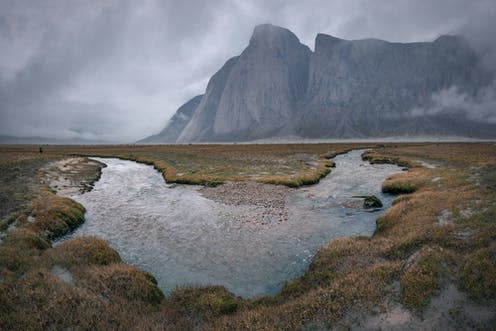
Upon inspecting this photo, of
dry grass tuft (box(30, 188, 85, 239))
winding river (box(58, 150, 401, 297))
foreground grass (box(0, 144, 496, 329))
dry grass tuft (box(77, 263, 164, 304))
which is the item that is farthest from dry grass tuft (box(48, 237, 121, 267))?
dry grass tuft (box(30, 188, 85, 239))

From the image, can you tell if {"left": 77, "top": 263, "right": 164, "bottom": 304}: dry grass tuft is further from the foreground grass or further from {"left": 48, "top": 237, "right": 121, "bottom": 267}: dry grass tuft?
{"left": 48, "top": 237, "right": 121, "bottom": 267}: dry grass tuft

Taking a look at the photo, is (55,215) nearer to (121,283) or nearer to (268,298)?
(121,283)

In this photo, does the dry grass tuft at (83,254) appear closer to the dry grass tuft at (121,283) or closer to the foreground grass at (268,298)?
the foreground grass at (268,298)

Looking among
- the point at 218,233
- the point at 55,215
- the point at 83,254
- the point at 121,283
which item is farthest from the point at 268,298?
the point at 55,215

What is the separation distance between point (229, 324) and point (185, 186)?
31.7 m

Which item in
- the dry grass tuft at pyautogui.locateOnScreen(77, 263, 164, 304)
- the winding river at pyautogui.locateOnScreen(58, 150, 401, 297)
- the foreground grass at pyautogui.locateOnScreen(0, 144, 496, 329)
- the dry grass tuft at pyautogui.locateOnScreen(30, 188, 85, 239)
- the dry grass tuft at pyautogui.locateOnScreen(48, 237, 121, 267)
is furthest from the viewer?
the dry grass tuft at pyautogui.locateOnScreen(30, 188, 85, 239)

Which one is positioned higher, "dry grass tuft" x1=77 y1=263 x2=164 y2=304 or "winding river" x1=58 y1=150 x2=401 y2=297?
"dry grass tuft" x1=77 y1=263 x2=164 y2=304

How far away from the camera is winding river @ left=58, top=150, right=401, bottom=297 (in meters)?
14.7

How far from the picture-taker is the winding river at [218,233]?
1467cm

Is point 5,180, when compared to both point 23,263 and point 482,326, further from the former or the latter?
point 482,326

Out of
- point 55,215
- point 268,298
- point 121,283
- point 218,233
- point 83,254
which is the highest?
point 55,215

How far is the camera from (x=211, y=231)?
2119cm

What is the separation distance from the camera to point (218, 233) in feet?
67.7

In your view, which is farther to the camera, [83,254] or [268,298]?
[83,254]
